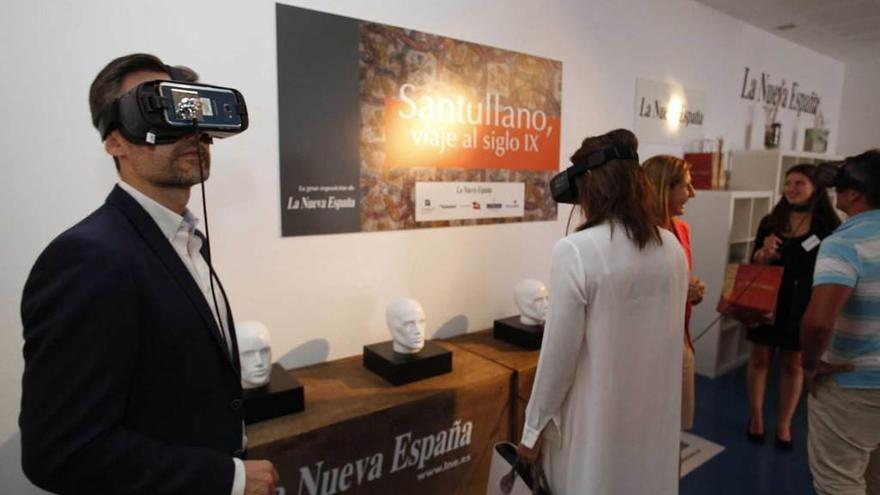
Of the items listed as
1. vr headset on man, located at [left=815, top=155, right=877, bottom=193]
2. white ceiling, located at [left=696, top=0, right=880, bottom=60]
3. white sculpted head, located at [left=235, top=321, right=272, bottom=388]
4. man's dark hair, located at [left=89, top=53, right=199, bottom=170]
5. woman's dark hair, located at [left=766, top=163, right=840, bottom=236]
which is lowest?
white sculpted head, located at [left=235, top=321, right=272, bottom=388]

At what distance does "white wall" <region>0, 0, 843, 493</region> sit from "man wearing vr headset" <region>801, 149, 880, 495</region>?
1.53 meters

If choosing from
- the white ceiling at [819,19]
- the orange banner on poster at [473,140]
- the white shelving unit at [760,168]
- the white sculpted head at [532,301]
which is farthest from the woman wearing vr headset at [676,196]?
the white shelving unit at [760,168]

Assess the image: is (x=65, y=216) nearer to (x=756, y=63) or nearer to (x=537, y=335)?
(x=537, y=335)

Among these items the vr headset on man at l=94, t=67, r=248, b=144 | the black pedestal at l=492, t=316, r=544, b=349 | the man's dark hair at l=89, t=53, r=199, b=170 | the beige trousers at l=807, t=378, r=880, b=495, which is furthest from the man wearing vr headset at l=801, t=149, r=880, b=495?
the man's dark hair at l=89, t=53, r=199, b=170

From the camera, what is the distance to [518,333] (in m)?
2.52

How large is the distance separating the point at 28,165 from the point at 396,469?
1670 millimetres

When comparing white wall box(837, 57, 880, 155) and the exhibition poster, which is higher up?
white wall box(837, 57, 880, 155)

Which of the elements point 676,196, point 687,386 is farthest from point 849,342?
point 676,196

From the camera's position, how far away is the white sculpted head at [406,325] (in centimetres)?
206

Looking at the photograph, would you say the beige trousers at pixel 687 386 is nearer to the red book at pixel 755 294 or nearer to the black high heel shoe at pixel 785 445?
the red book at pixel 755 294

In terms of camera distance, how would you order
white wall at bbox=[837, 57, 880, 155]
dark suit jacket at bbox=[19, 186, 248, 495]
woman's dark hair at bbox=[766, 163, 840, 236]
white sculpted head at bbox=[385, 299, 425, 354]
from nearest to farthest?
dark suit jacket at bbox=[19, 186, 248, 495] → white sculpted head at bbox=[385, 299, 425, 354] → woman's dark hair at bbox=[766, 163, 840, 236] → white wall at bbox=[837, 57, 880, 155]

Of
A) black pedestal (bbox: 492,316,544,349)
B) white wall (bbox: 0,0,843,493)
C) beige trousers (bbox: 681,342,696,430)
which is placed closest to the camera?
white wall (bbox: 0,0,843,493)

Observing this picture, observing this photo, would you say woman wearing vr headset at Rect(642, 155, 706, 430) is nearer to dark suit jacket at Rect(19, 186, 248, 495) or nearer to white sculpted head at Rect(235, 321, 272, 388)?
white sculpted head at Rect(235, 321, 272, 388)

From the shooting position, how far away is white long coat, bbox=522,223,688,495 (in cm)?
127
